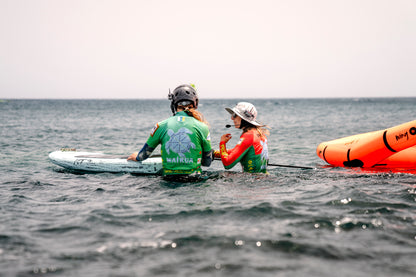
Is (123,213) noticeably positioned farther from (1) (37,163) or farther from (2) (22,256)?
(1) (37,163)

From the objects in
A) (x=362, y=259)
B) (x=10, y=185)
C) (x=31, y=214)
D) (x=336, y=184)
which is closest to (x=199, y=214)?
(x=362, y=259)

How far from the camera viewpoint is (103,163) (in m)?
8.43

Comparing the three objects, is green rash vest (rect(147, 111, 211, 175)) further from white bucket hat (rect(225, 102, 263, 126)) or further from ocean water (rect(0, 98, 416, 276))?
white bucket hat (rect(225, 102, 263, 126))

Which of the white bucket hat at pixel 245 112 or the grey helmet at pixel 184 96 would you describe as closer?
the grey helmet at pixel 184 96

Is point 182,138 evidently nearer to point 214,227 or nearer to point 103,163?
point 214,227

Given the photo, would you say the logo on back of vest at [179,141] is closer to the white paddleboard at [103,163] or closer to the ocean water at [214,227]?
the ocean water at [214,227]

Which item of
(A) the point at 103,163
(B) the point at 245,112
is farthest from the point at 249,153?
(A) the point at 103,163

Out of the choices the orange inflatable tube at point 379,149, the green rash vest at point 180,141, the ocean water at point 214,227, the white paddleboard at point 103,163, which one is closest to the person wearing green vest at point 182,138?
the green rash vest at point 180,141

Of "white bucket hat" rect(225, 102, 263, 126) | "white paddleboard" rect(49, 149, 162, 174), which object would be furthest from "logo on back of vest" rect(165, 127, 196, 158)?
"white paddleboard" rect(49, 149, 162, 174)

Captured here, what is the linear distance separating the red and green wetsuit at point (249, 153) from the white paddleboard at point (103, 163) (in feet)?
6.44

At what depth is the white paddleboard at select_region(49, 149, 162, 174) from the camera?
313 inches

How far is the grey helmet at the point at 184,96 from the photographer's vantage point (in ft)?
20.9

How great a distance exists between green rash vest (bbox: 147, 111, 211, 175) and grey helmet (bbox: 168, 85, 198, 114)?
0.81 ft

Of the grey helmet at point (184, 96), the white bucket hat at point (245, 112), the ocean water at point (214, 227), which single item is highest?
the grey helmet at point (184, 96)
